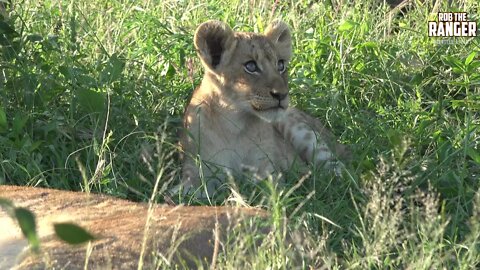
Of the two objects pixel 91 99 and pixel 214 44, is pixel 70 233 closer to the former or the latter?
pixel 91 99

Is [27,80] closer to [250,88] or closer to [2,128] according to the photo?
[2,128]

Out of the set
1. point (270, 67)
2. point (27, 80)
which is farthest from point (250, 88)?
point (27, 80)

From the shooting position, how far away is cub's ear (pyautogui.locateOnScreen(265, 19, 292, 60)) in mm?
6109

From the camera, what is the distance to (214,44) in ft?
19.6

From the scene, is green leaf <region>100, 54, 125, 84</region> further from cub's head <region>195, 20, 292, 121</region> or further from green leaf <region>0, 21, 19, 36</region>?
green leaf <region>0, 21, 19, 36</region>

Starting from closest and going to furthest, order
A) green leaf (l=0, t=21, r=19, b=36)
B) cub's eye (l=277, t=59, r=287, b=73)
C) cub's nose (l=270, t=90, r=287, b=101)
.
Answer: cub's nose (l=270, t=90, r=287, b=101), green leaf (l=0, t=21, r=19, b=36), cub's eye (l=277, t=59, r=287, b=73)

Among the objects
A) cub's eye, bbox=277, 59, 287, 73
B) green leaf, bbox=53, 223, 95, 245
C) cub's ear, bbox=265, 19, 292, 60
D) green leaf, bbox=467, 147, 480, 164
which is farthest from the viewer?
cub's ear, bbox=265, 19, 292, 60

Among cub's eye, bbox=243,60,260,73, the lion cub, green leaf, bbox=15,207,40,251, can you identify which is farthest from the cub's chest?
green leaf, bbox=15,207,40,251

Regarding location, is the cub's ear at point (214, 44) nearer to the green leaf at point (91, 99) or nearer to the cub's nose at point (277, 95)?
the cub's nose at point (277, 95)

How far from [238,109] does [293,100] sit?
915 mm

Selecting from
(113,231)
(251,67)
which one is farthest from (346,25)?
(113,231)

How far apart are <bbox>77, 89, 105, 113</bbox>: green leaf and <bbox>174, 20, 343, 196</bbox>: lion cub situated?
1.60 feet

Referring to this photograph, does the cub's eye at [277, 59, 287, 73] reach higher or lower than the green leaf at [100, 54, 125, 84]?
lower

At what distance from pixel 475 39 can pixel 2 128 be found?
11.0 ft
